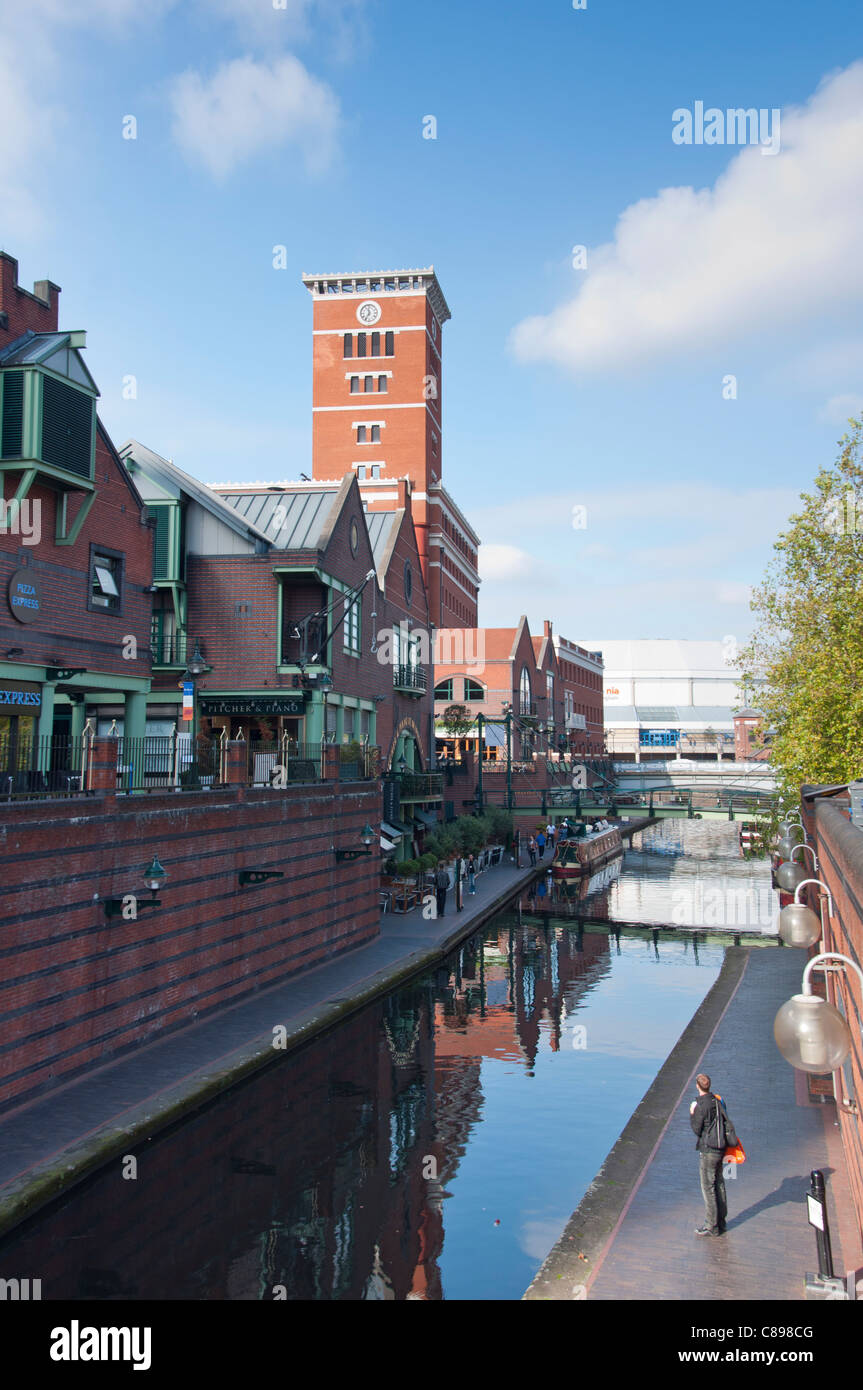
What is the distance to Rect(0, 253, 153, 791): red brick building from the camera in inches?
738

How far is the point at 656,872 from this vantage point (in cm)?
5541

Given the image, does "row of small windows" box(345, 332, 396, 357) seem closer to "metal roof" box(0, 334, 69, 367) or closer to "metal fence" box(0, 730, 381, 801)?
"metal fence" box(0, 730, 381, 801)

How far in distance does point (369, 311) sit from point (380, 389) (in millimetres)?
5444

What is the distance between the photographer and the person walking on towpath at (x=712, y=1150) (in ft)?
33.7

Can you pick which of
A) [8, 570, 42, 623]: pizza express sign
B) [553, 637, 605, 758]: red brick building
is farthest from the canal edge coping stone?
[553, 637, 605, 758]: red brick building

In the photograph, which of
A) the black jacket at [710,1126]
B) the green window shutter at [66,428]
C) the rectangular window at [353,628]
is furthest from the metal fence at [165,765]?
the black jacket at [710,1126]

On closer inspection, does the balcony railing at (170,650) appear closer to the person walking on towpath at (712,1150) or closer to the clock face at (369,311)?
the person walking on towpath at (712,1150)

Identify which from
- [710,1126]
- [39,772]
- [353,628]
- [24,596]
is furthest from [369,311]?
[710,1126]

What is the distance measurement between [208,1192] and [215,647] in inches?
776

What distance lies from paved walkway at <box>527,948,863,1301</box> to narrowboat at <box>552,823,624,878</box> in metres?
31.0

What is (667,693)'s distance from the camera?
143375 millimetres

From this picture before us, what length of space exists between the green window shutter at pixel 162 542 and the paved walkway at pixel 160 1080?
12.2m

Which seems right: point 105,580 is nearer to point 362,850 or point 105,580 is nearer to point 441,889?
point 362,850

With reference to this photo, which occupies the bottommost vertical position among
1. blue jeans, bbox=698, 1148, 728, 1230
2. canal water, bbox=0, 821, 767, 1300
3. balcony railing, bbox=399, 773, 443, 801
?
canal water, bbox=0, 821, 767, 1300
